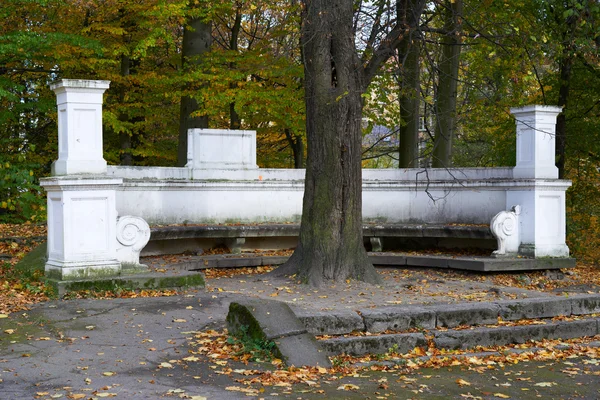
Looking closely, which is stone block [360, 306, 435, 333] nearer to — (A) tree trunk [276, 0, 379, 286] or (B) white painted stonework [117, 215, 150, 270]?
(A) tree trunk [276, 0, 379, 286]

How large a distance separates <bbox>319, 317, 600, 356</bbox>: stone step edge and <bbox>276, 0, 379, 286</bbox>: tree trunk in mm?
2716

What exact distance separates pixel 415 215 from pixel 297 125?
5.14m

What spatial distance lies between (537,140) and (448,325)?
222 inches

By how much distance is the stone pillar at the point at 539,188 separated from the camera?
12.8 metres

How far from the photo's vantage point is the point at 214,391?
5.86 meters

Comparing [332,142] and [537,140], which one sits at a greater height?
[537,140]

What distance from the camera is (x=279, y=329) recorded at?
712cm

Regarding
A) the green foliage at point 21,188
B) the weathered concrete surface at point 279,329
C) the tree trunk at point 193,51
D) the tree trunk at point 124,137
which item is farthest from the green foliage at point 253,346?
the tree trunk at point 124,137

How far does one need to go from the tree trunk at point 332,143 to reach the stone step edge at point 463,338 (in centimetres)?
272

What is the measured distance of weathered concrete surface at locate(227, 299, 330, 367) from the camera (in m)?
6.88

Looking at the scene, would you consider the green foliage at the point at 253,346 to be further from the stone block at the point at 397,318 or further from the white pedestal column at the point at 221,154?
the white pedestal column at the point at 221,154

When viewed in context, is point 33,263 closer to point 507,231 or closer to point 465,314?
point 465,314

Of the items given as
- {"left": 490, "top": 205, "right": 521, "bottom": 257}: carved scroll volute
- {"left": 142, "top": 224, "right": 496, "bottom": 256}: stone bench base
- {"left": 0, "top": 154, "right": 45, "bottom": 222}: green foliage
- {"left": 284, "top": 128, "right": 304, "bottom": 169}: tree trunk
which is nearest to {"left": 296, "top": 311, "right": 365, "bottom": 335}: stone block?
{"left": 142, "top": 224, "right": 496, "bottom": 256}: stone bench base

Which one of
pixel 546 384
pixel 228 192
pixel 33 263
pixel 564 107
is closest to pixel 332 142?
pixel 228 192
